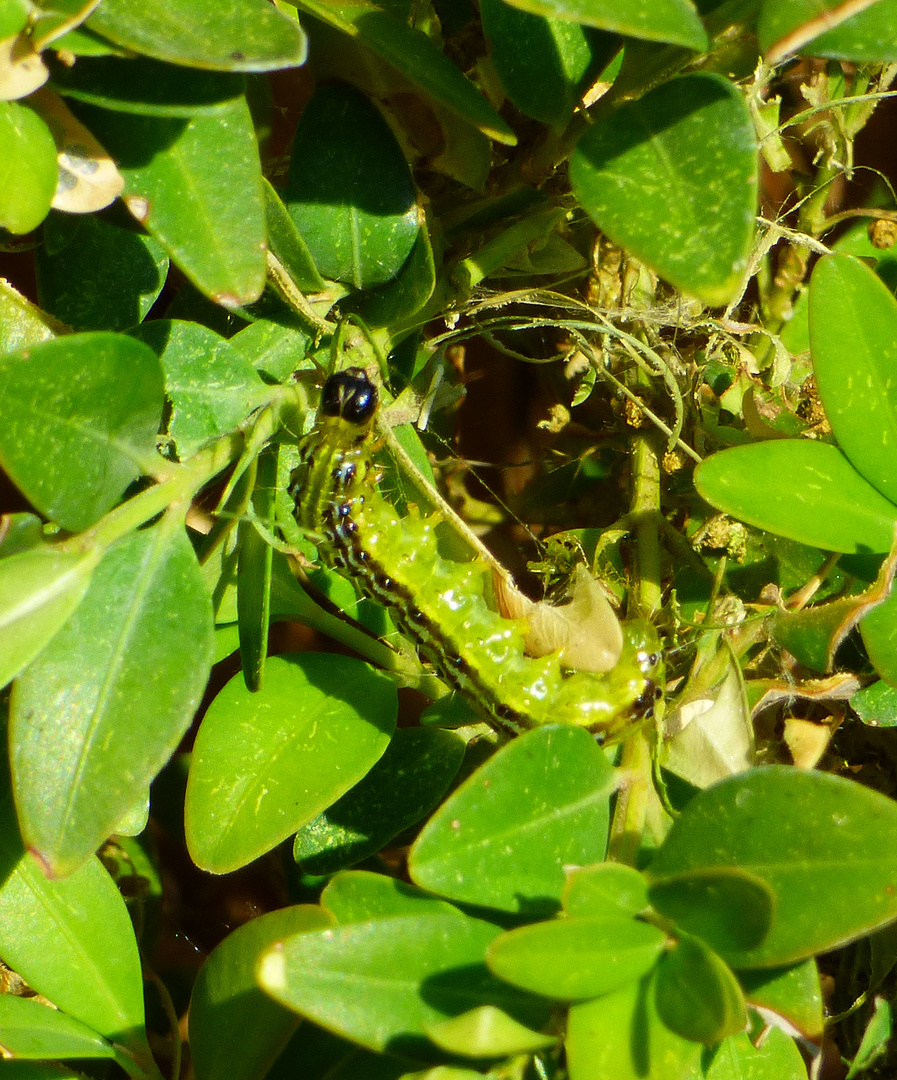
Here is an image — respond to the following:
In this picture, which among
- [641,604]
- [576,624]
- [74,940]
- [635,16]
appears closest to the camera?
[635,16]

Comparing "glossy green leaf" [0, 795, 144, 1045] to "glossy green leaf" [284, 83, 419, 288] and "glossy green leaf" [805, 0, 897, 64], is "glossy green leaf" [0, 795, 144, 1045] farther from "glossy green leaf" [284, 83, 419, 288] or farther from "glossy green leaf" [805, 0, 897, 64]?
"glossy green leaf" [805, 0, 897, 64]

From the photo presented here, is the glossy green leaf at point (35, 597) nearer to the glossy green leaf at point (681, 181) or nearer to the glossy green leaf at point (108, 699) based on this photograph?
the glossy green leaf at point (108, 699)

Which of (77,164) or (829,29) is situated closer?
(829,29)

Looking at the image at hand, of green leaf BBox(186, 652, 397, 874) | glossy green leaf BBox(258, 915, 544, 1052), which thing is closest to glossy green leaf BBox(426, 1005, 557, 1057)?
glossy green leaf BBox(258, 915, 544, 1052)

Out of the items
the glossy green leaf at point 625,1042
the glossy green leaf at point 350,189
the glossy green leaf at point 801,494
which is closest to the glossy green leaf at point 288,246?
the glossy green leaf at point 350,189

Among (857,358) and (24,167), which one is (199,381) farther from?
→ (857,358)

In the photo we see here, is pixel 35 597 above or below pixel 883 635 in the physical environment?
above

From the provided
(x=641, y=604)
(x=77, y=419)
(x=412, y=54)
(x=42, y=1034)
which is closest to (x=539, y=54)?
(x=412, y=54)

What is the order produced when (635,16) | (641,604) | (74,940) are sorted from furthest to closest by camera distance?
(641,604) → (74,940) → (635,16)
